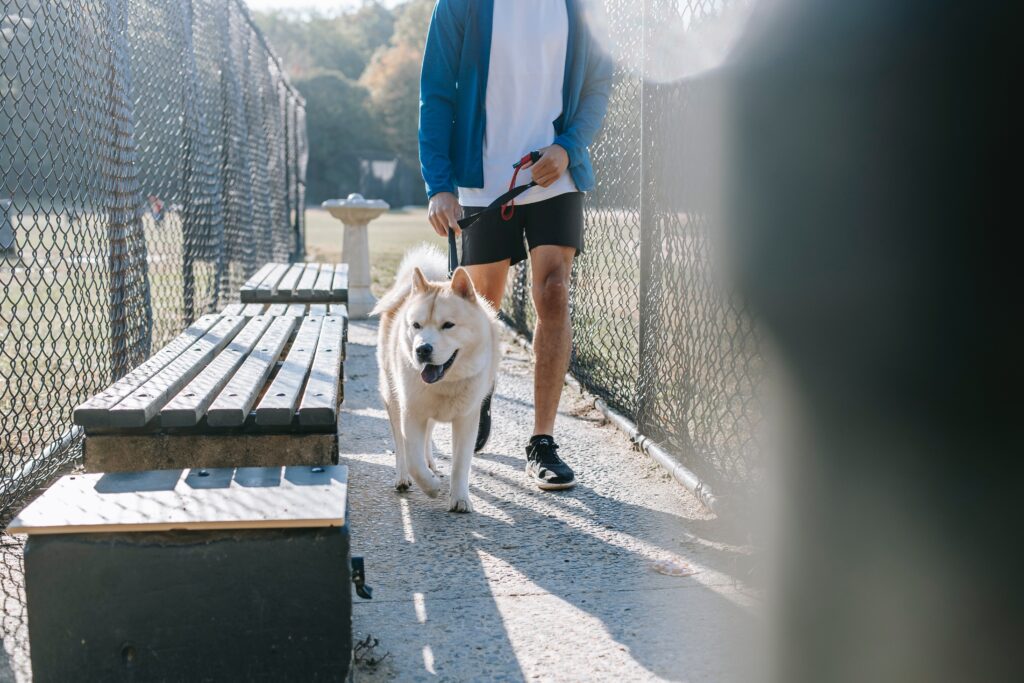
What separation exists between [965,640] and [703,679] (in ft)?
5.09

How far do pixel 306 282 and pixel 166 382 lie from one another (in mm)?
3657

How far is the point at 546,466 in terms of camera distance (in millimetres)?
3658

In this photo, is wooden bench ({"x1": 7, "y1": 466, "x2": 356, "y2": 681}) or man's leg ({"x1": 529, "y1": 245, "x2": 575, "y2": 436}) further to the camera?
man's leg ({"x1": 529, "y1": 245, "x2": 575, "y2": 436})

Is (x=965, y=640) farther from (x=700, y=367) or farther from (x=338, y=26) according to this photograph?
(x=338, y=26)

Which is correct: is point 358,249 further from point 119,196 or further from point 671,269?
point 671,269

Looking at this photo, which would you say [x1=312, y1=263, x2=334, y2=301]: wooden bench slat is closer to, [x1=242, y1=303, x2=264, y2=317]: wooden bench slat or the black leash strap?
[x1=242, y1=303, x2=264, y2=317]: wooden bench slat

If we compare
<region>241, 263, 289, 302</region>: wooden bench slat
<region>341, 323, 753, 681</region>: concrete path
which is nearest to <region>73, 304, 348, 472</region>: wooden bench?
<region>341, 323, 753, 681</region>: concrete path

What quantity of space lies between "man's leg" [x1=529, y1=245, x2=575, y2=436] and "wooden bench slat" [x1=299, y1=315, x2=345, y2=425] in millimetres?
878

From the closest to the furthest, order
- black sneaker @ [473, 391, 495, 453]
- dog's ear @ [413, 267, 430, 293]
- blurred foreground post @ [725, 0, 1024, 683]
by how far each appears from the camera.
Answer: blurred foreground post @ [725, 0, 1024, 683] → dog's ear @ [413, 267, 430, 293] → black sneaker @ [473, 391, 495, 453]

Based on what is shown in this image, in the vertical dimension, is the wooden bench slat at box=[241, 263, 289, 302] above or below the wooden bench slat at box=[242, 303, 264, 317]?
above

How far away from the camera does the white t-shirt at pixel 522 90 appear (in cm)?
366

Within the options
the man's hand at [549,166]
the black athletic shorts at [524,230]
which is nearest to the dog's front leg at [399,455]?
the black athletic shorts at [524,230]

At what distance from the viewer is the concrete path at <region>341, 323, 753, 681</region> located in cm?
219

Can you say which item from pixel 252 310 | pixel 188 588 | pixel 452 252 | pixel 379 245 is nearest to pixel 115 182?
pixel 252 310
